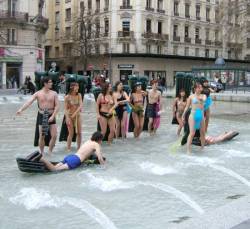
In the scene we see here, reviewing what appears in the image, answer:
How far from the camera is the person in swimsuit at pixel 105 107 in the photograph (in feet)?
43.2

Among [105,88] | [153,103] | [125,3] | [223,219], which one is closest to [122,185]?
[223,219]

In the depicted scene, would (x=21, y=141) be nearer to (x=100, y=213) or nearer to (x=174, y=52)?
(x=100, y=213)

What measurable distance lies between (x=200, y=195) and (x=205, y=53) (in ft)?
231

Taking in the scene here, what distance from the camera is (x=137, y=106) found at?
14805 mm

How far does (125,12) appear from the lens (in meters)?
67.7

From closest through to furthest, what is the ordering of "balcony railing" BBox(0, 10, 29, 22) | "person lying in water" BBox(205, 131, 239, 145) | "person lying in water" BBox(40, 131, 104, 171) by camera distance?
1. "person lying in water" BBox(40, 131, 104, 171)
2. "person lying in water" BBox(205, 131, 239, 145)
3. "balcony railing" BBox(0, 10, 29, 22)

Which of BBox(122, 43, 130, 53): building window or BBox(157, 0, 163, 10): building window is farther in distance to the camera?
BBox(157, 0, 163, 10): building window

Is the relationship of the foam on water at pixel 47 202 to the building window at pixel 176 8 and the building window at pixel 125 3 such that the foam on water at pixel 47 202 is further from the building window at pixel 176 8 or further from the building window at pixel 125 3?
the building window at pixel 176 8

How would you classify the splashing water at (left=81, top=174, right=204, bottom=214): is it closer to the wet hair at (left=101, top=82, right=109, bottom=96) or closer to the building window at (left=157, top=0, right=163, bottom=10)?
the wet hair at (left=101, top=82, right=109, bottom=96)

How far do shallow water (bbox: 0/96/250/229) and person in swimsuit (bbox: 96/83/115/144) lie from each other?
2.22ft

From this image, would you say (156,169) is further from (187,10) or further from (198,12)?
(198,12)

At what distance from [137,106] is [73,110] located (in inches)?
118

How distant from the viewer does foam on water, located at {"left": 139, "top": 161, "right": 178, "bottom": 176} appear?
9.85 metres

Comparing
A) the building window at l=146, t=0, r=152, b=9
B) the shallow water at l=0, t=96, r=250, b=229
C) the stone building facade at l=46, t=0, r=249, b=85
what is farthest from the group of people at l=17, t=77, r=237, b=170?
the building window at l=146, t=0, r=152, b=9
